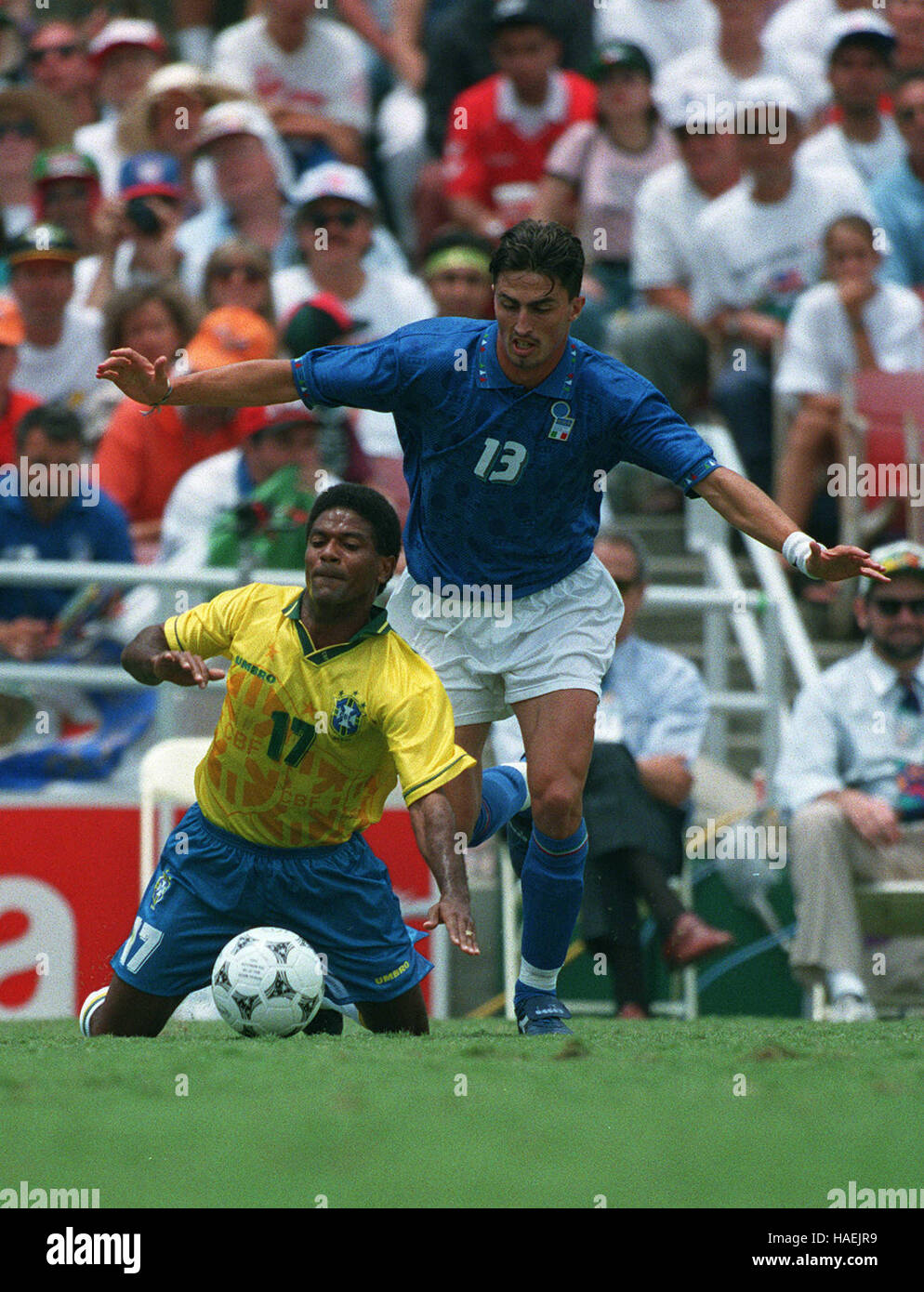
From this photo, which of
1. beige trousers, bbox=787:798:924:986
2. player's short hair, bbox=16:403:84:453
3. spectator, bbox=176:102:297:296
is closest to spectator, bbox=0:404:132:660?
player's short hair, bbox=16:403:84:453

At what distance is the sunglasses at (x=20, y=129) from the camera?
439 inches

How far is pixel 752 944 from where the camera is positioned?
346 inches

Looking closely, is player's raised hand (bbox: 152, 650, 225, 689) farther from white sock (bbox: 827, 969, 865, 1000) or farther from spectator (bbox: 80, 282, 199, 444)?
spectator (bbox: 80, 282, 199, 444)

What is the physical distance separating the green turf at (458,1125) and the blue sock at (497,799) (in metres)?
1.08

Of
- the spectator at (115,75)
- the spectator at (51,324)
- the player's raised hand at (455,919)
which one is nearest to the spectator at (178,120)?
the spectator at (115,75)

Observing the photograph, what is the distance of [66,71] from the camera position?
11688mm

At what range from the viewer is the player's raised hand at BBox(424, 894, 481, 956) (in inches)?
186

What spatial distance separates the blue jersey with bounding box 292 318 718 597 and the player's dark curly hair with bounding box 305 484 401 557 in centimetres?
33

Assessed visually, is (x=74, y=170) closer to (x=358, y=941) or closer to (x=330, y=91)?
(x=330, y=91)

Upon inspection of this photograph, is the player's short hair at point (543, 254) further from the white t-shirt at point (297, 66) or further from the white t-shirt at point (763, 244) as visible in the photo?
the white t-shirt at point (297, 66)

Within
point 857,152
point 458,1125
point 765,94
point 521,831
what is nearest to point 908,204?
point 857,152

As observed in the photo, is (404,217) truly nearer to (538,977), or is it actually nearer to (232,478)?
(232,478)

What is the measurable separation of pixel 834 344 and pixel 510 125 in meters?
2.43

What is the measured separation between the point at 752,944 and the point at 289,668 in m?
3.93
